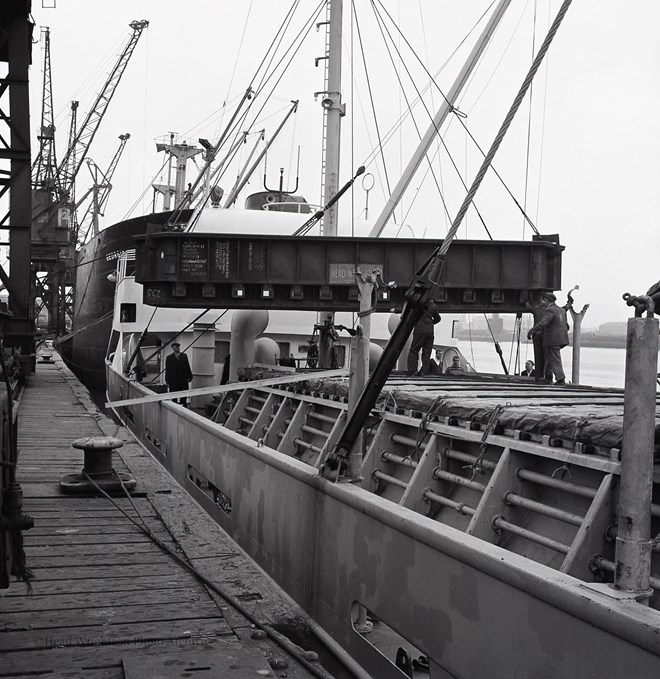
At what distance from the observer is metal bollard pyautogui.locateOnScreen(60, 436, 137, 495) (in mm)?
8312

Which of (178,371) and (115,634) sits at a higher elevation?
(178,371)

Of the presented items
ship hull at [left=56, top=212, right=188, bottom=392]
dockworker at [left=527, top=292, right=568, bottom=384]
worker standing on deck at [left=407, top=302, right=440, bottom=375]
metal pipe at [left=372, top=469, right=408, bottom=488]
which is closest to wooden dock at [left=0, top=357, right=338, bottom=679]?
metal pipe at [left=372, top=469, right=408, bottom=488]

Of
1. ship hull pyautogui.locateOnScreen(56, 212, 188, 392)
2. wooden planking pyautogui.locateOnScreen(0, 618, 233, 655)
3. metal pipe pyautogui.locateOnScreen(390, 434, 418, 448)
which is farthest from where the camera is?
ship hull pyautogui.locateOnScreen(56, 212, 188, 392)

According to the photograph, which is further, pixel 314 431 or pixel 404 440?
pixel 314 431

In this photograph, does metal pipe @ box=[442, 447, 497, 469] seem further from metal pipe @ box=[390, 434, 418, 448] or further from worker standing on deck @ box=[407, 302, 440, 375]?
worker standing on deck @ box=[407, 302, 440, 375]

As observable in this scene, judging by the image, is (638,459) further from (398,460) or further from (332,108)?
(332,108)

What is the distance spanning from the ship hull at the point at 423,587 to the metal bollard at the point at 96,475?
61.3 inches

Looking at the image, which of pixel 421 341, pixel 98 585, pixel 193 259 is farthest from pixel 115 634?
pixel 193 259

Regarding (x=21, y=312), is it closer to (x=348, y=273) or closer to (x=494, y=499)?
(x=348, y=273)

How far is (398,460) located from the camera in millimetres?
7820

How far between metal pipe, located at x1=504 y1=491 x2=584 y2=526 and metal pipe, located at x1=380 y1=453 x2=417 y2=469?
1.62 metres

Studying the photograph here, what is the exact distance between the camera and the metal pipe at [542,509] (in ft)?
17.2

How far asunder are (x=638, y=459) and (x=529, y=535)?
6.36ft

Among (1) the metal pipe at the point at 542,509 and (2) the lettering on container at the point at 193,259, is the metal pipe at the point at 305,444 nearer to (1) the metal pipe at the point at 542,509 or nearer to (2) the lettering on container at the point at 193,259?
(1) the metal pipe at the point at 542,509
